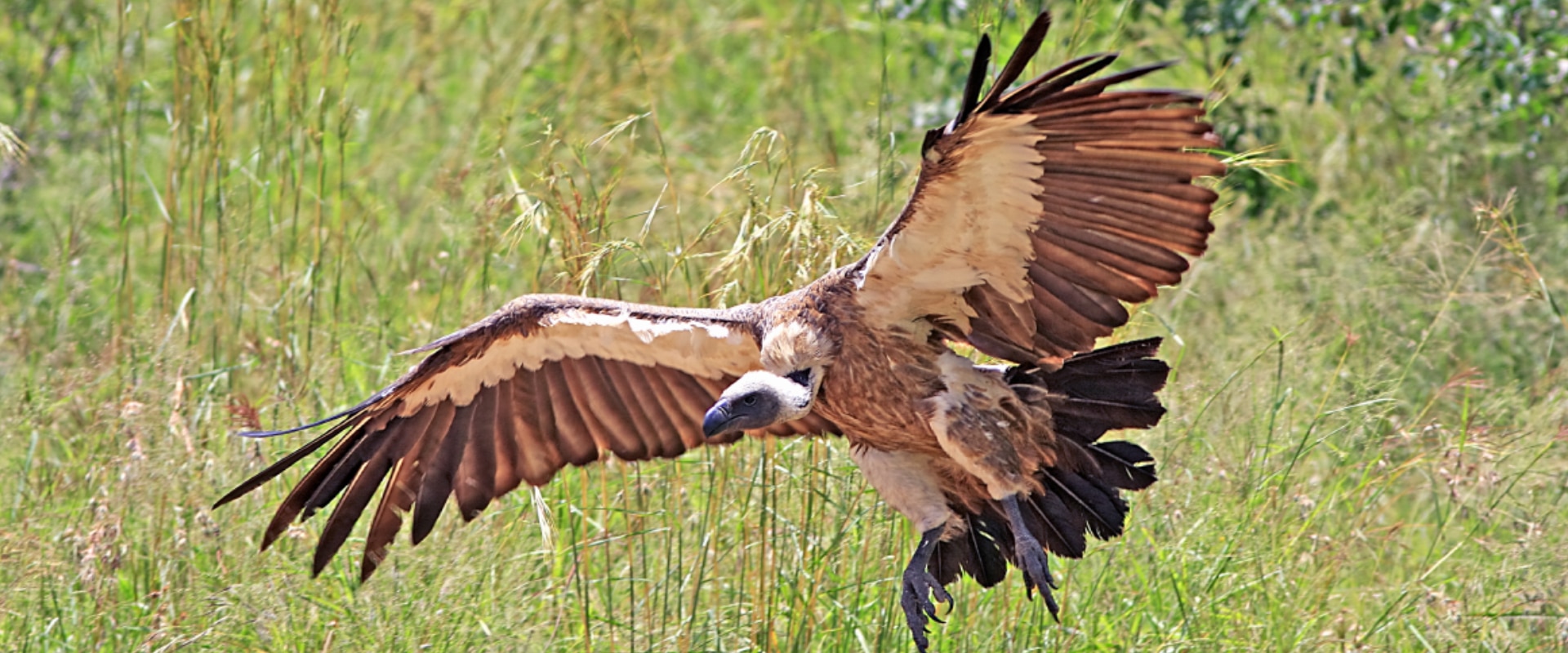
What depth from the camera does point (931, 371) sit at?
402 cm

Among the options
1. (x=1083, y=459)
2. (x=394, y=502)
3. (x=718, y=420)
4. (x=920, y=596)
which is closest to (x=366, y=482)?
(x=394, y=502)

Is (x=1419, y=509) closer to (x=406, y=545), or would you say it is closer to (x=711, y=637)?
(x=711, y=637)

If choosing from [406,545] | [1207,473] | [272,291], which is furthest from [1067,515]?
[272,291]

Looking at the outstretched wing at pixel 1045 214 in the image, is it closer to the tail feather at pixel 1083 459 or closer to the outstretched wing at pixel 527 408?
the tail feather at pixel 1083 459

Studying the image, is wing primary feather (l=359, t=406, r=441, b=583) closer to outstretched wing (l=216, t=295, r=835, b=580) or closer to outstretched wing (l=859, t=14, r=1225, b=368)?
outstretched wing (l=216, t=295, r=835, b=580)

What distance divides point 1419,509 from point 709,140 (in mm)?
3777

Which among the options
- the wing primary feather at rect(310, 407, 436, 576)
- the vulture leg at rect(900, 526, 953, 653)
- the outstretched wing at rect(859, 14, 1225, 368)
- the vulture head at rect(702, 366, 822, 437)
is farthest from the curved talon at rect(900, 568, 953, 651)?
the wing primary feather at rect(310, 407, 436, 576)

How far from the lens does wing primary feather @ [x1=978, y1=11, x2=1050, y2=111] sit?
9.64ft

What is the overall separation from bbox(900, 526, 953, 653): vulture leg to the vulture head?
0.45 m

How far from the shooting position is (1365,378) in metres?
4.34

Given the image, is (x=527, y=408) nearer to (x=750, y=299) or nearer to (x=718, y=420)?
(x=750, y=299)

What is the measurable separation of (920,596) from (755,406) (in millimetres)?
591

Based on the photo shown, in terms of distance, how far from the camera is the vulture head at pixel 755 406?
12.4 feet

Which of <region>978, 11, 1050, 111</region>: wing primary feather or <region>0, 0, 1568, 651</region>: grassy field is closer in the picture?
<region>978, 11, 1050, 111</region>: wing primary feather
